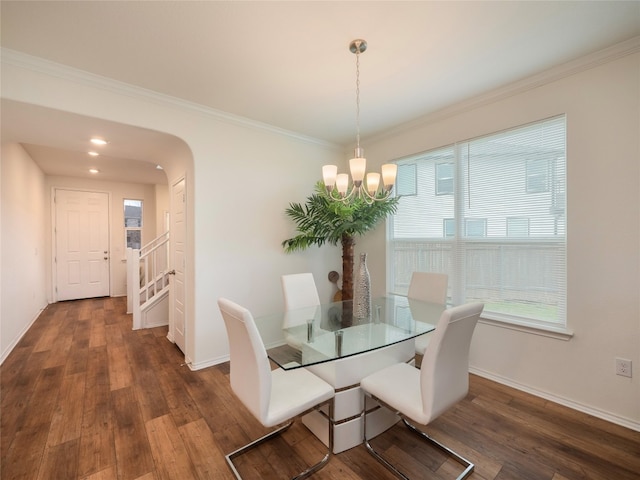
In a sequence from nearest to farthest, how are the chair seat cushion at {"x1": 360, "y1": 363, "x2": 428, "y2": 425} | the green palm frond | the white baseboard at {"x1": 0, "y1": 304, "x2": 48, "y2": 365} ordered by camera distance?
1. the chair seat cushion at {"x1": 360, "y1": 363, "x2": 428, "y2": 425}
2. the white baseboard at {"x1": 0, "y1": 304, "x2": 48, "y2": 365}
3. the green palm frond

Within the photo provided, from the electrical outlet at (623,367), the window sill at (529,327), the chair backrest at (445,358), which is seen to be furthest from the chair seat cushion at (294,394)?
the electrical outlet at (623,367)

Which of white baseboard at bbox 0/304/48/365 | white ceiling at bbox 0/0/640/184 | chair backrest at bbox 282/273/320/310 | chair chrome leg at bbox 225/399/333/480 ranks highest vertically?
white ceiling at bbox 0/0/640/184

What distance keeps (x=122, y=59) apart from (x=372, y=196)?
2.15 m

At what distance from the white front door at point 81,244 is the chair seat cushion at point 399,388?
6815mm

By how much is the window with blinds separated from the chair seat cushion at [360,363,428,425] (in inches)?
55.0

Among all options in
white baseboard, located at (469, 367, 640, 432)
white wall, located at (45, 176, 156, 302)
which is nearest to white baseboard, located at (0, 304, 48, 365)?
white wall, located at (45, 176, 156, 302)

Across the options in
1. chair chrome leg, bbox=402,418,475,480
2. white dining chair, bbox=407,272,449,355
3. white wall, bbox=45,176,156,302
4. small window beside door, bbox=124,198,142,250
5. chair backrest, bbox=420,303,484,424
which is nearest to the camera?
chair backrest, bbox=420,303,484,424

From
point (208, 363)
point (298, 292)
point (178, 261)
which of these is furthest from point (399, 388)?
point (178, 261)

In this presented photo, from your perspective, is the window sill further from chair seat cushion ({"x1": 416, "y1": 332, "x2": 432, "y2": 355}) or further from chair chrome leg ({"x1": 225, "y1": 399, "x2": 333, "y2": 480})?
chair chrome leg ({"x1": 225, "y1": 399, "x2": 333, "y2": 480})

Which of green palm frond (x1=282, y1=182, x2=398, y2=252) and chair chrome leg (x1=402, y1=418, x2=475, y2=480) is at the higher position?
green palm frond (x1=282, y1=182, x2=398, y2=252)

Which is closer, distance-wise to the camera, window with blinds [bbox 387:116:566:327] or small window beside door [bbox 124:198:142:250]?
window with blinds [bbox 387:116:566:327]

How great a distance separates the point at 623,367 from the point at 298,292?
252 centimetres

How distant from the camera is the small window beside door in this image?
21.7ft

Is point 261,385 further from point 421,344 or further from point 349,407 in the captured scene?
point 421,344
